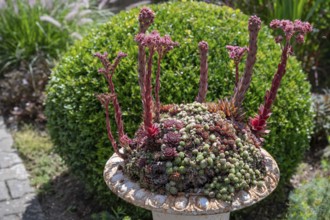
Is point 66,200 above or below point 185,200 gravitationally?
below

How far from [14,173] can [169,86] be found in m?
Result: 1.82

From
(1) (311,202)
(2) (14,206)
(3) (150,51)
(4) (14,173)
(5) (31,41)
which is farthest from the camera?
(5) (31,41)

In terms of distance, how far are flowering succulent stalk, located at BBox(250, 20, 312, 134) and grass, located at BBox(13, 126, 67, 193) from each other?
7.37 ft

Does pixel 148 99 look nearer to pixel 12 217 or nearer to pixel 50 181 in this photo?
pixel 12 217

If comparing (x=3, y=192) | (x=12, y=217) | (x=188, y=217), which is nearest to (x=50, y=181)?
(x=3, y=192)

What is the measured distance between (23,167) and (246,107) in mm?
2125

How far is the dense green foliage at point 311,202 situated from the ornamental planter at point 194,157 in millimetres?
988

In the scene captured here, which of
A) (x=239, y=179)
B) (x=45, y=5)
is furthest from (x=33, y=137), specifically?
(x=239, y=179)

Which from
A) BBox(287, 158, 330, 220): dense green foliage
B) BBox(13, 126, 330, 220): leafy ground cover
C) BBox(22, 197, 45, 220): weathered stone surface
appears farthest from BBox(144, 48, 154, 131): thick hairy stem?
BBox(22, 197, 45, 220): weathered stone surface

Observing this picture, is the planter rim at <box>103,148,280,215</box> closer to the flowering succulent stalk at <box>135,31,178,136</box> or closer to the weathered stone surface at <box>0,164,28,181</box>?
the flowering succulent stalk at <box>135,31,178,136</box>

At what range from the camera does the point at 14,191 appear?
4371mm

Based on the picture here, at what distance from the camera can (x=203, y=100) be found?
277 cm

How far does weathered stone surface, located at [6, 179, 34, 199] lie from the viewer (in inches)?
171

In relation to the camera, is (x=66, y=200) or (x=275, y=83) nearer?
(x=275, y=83)
